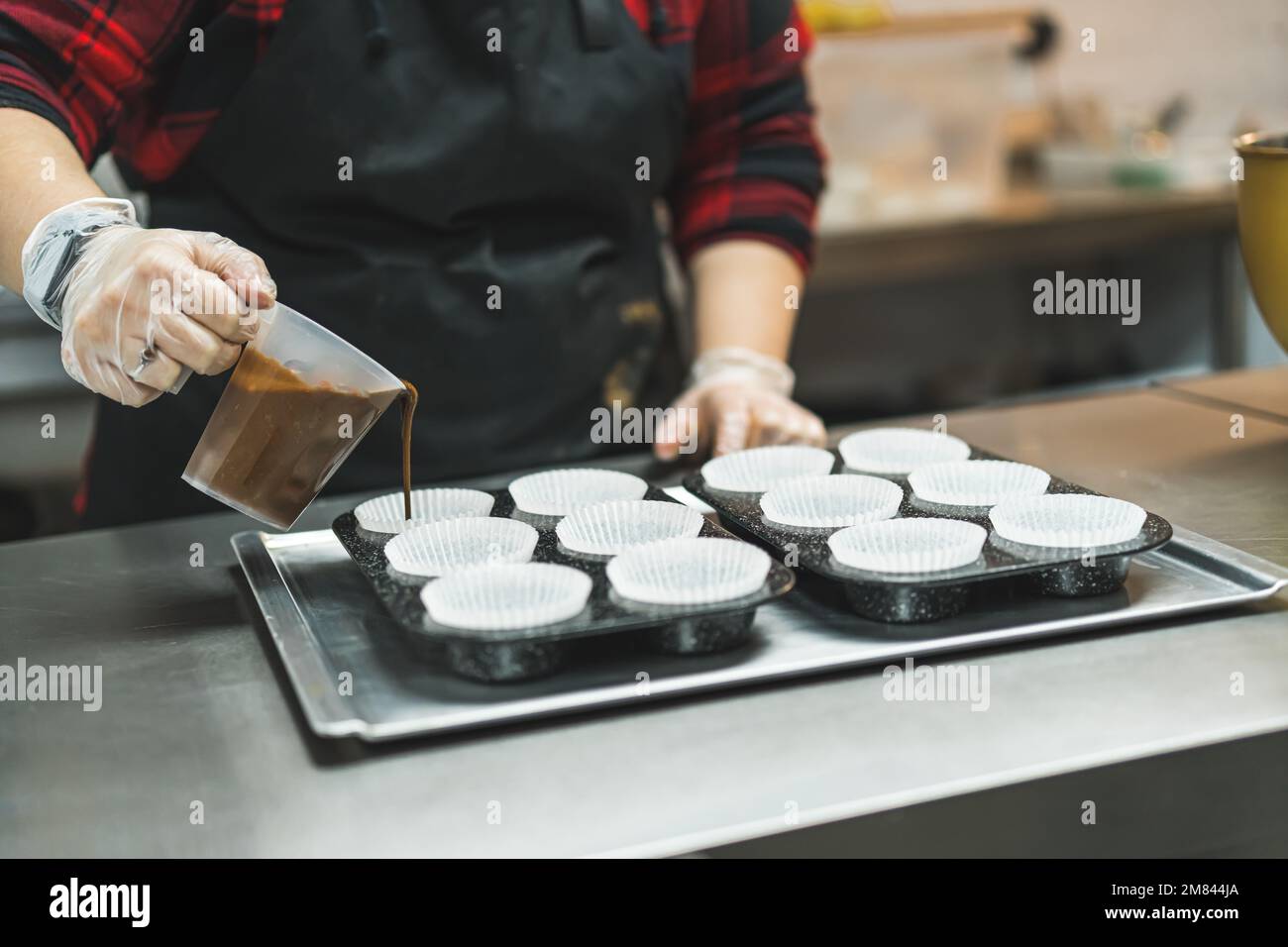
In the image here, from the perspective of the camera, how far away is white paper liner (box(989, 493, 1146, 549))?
0.92 m

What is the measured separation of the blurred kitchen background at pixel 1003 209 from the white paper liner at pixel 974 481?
1.76 meters

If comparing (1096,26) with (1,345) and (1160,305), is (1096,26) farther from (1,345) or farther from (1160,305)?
(1,345)

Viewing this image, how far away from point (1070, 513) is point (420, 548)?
489 mm

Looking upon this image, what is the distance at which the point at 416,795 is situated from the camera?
71 centimetres

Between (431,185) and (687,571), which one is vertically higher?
(431,185)

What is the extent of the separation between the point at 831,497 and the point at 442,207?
0.58m

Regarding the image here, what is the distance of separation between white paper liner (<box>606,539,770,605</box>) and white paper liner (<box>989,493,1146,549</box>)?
0.63 ft

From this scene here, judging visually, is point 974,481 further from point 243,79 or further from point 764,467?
point 243,79

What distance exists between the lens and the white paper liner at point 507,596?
805 millimetres

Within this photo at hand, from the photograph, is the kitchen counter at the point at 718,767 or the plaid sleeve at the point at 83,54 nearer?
the kitchen counter at the point at 718,767

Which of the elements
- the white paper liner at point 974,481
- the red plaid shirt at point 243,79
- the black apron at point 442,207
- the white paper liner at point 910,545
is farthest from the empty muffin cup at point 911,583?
the red plaid shirt at point 243,79

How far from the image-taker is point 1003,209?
3059 mm

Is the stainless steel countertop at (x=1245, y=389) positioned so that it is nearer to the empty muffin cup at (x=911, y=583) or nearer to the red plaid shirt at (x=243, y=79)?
the red plaid shirt at (x=243, y=79)

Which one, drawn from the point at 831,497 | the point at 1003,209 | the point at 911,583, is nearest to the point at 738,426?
the point at 831,497
